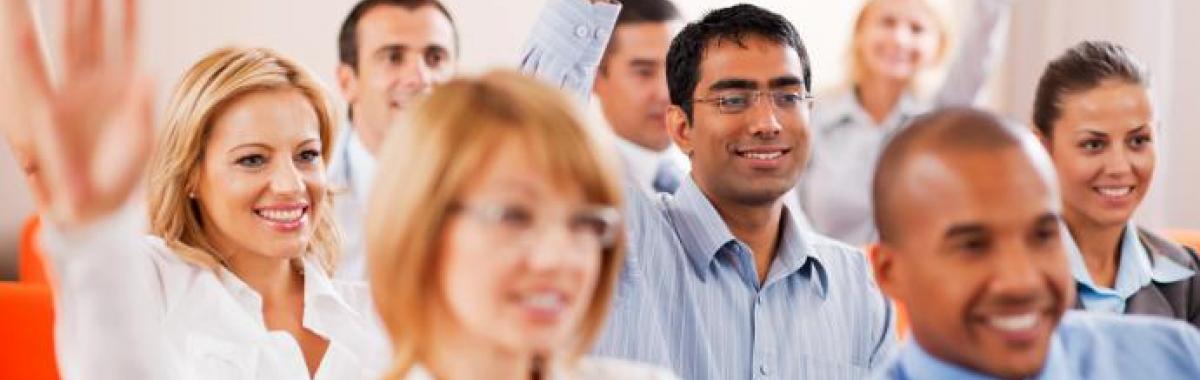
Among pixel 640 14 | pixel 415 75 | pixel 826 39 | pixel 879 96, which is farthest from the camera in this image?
pixel 826 39

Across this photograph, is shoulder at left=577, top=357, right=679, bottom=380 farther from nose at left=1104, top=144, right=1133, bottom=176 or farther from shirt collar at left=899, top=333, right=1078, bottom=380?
nose at left=1104, top=144, right=1133, bottom=176

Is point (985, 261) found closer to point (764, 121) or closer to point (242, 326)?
point (764, 121)

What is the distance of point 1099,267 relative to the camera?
3023 millimetres

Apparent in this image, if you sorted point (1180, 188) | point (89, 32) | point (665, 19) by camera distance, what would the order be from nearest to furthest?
1. point (89, 32)
2. point (665, 19)
3. point (1180, 188)

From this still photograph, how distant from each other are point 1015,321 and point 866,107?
3318 mm

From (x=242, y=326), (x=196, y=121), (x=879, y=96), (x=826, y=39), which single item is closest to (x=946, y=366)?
(x=242, y=326)

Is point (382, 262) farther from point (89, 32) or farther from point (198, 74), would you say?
point (198, 74)

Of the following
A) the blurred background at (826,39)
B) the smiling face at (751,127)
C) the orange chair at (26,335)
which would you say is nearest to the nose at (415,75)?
the blurred background at (826,39)

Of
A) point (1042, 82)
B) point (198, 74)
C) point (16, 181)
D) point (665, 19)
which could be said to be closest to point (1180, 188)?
point (665, 19)

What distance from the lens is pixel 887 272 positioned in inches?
77.5

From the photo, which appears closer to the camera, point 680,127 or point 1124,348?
point 1124,348

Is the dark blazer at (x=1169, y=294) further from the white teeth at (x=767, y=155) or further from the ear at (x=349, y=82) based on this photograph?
the ear at (x=349, y=82)

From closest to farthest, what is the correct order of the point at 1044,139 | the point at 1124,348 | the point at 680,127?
the point at 1124,348
the point at 680,127
the point at 1044,139

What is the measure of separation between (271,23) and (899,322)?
1983 mm
